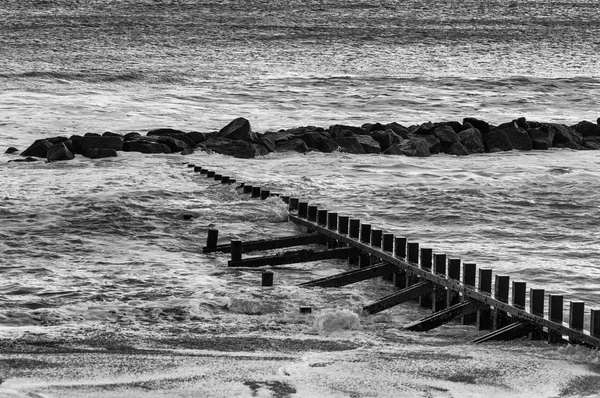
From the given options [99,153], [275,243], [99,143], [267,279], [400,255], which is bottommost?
[267,279]

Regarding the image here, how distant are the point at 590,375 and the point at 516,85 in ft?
86.3

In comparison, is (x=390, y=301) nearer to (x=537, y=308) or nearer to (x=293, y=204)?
(x=537, y=308)

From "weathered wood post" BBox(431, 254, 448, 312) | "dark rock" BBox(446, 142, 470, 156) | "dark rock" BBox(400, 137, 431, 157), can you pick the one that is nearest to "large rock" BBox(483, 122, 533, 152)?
"dark rock" BBox(446, 142, 470, 156)

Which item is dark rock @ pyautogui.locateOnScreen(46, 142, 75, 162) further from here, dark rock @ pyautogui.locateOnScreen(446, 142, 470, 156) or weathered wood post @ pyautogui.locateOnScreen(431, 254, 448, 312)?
weathered wood post @ pyautogui.locateOnScreen(431, 254, 448, 312)

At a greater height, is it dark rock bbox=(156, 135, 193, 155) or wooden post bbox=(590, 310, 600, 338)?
dark rock bbox=(156, 135, 193, 155)

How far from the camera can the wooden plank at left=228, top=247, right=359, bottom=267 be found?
10.7 m

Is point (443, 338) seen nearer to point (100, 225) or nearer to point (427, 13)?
point (100, 225)

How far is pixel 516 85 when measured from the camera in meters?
32.9

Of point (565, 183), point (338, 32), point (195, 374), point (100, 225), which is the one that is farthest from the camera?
point (338, 32)

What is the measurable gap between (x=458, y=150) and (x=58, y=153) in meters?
6.60

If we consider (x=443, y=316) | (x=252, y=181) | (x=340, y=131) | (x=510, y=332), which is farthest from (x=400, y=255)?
Answer: (x=340, y=131)

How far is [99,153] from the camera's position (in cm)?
1764

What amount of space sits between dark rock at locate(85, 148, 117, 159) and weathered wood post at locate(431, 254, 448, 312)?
30.2 feet

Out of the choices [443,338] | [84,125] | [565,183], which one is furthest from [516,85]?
[443,338]
